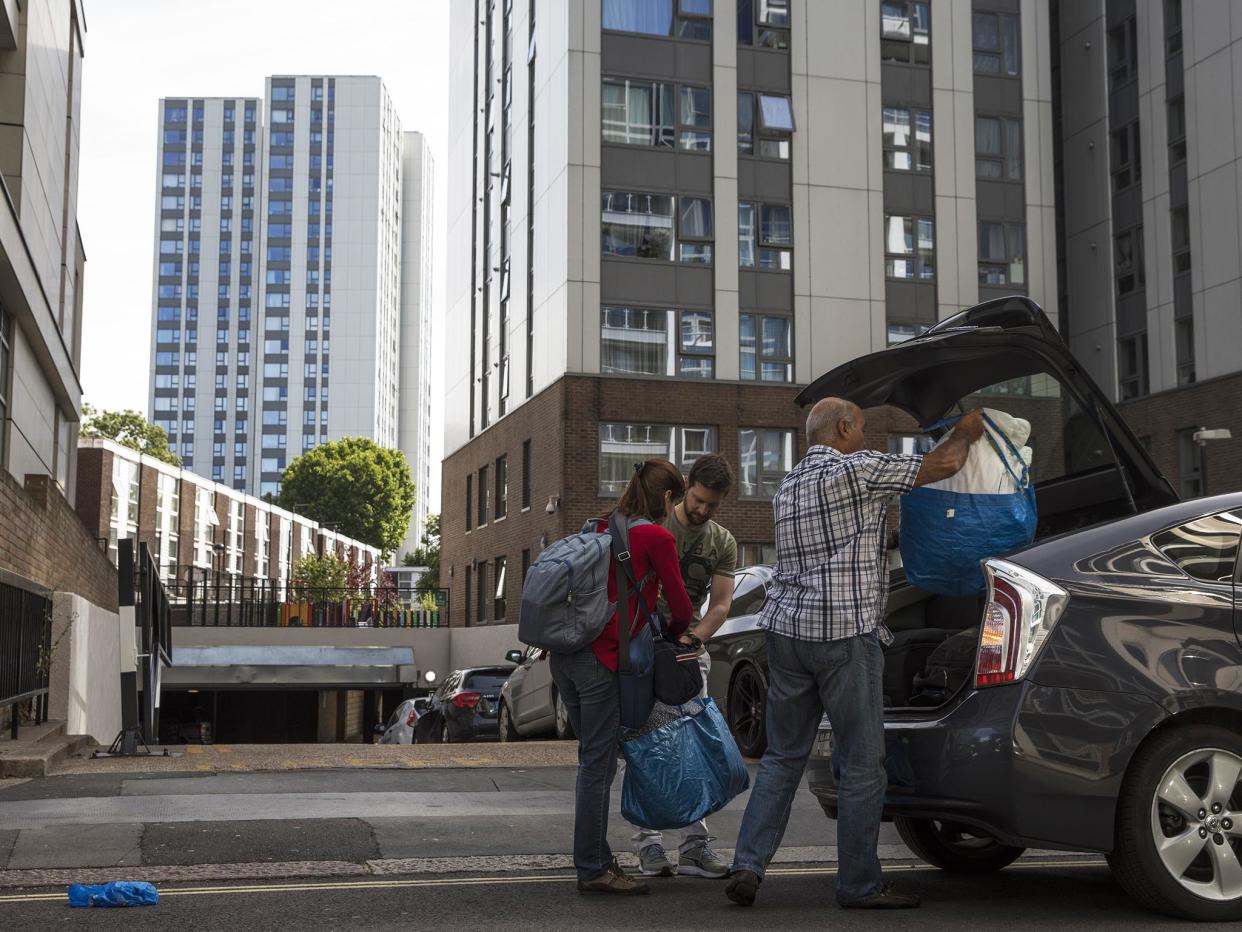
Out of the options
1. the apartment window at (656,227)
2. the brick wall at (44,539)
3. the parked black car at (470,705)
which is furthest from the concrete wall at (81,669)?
the apartment window at (656,227)

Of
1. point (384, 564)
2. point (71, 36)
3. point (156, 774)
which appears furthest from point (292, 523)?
point (156, 774)

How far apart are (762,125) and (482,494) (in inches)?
533

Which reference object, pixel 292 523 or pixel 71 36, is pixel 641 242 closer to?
pixel 71 36

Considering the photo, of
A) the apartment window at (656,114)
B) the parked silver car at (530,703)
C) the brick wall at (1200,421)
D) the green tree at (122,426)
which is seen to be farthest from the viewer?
the green tree at (122,426)

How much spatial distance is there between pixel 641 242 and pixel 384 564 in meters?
71.3

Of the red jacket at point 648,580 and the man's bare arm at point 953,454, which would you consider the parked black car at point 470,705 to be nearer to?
the red jacket at point 648,580

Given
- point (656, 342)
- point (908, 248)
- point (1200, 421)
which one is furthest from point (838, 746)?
point (908, 248)

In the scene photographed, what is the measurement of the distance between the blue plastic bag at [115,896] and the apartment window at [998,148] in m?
33.9

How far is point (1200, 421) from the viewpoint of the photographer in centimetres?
3291

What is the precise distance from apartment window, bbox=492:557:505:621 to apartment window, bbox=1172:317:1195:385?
1747 centimetres

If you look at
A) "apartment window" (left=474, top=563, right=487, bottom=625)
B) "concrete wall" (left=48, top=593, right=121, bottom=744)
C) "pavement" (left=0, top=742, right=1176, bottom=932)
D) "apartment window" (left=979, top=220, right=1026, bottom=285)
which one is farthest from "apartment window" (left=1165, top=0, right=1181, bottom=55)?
"pavement" (left=0, top=742, right=1176, bottom=932)

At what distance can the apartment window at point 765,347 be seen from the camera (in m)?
34.2

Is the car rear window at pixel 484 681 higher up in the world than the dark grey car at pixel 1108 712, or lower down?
lower down

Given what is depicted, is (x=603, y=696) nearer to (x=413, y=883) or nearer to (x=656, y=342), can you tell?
(x=413, y=883)
